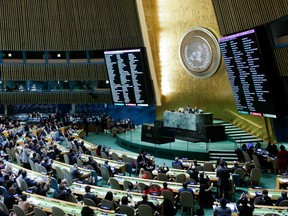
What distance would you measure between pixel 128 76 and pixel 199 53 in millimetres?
4524

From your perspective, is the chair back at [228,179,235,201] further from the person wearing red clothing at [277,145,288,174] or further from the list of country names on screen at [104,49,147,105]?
the list of country names on screen at [104,49,147,105]

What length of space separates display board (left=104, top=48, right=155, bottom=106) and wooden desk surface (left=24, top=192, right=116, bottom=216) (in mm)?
13352

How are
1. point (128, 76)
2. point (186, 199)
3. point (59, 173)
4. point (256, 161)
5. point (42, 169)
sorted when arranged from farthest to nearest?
point (128, 76) → point (256, 161) → point (42, 169) → point (59, 173) → point (186, 199)

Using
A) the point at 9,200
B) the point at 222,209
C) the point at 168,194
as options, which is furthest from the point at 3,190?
the point at 222,209

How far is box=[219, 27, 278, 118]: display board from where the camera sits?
51.5 feet

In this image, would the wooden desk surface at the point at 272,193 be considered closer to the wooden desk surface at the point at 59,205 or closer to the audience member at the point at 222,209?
the audience member at the point at 222,209

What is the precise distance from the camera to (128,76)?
22938 millimetres

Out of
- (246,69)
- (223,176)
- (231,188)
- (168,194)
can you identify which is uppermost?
(246,69)

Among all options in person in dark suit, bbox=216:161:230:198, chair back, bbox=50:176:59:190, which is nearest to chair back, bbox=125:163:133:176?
chair back, bbox=50:176:59:190

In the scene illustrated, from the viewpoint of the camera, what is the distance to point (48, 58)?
93.1 ft

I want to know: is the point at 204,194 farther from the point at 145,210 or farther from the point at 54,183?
the point at 54,183

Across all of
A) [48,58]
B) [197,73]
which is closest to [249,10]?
[197,73]

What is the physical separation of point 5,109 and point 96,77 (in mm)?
8212

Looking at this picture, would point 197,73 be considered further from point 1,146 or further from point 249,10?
point 1,146
